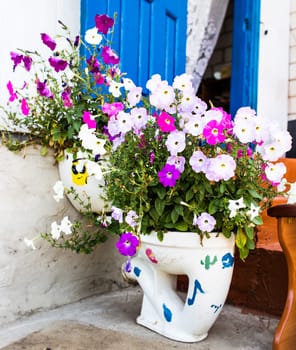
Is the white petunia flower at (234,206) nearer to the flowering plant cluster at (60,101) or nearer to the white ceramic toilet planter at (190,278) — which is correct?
the white ceramic toilet planter at (190,278)

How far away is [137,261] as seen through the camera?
1.38 m

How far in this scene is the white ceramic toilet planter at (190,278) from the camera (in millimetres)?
1203

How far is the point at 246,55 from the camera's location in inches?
110

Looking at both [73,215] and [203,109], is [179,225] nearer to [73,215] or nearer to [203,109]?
[203,109]

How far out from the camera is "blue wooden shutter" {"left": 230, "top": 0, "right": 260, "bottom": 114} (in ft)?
9.11

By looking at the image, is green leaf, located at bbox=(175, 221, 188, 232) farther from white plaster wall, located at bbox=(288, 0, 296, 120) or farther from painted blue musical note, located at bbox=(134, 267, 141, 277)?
white plaster wall, located at bbox=(288, 0, 296, 120)

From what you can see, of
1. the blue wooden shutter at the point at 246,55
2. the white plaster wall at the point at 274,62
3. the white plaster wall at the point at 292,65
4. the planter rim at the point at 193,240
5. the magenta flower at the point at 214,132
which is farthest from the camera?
the white plaster wall at the point at 292,65

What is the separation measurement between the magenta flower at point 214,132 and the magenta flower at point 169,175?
0.13m

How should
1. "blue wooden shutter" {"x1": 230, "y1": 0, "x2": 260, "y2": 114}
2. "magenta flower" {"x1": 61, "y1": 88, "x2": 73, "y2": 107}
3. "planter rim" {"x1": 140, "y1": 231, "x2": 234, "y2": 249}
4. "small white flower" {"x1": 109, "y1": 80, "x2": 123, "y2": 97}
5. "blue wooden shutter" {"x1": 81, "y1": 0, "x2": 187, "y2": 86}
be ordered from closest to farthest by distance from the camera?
1. "planter rim" {"x1": 140, "y1": 231, "x2": 234, "y2": 249}
2. "small white flower" {"x1": 109, "y1": 80, "x2": 123, "y2": 97}
3. "magenta flower" {"x1": 61, "y1": 88, "x2": 73, "y2": 107}
4. "blue wooden shutter" {"x1": 81, "y1": 0, "x2": 187, "y2": 86}
5. "blue wooden shutter" {"x1": 230, "y1": 0, "x2": 260, "y2": 114}

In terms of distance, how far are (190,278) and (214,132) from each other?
461 mm

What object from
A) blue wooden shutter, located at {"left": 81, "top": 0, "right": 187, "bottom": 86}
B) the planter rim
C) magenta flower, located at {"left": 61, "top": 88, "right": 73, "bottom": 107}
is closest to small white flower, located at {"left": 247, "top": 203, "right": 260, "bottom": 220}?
the planter rim

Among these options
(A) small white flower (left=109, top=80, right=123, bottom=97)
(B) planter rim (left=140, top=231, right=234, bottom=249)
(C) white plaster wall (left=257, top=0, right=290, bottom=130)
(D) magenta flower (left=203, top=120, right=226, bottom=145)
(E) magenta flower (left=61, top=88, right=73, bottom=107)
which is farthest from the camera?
(C) white plaster wall (left=257, top=0, right=290, bottom=130)

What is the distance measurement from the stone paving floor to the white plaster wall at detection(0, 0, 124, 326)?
0.07 m

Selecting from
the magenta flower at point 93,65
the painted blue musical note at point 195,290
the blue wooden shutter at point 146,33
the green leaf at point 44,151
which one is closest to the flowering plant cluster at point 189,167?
the painted blue musical note at point 195,290
